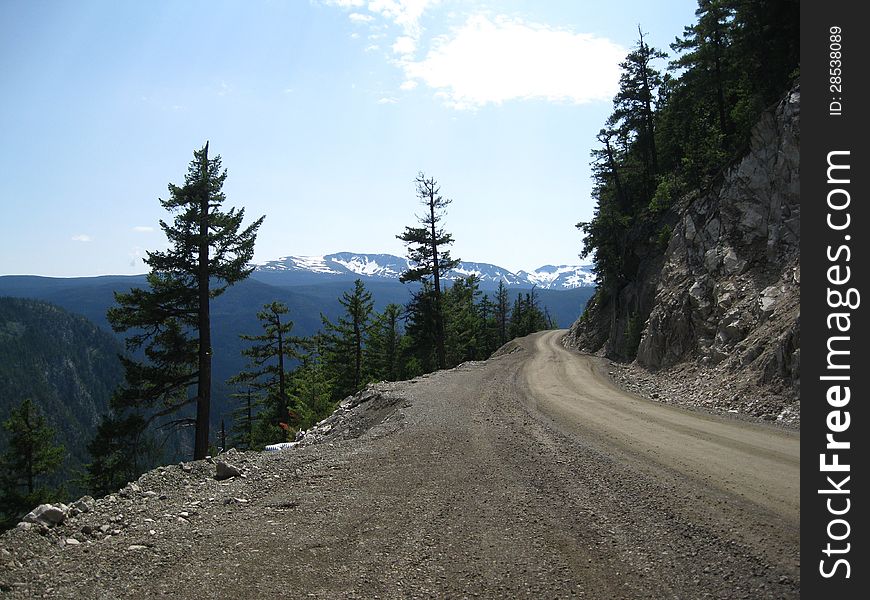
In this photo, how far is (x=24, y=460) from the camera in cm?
3027

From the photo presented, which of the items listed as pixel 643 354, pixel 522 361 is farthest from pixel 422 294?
pixel 643 354

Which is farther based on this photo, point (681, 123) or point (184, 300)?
point (681, 123)

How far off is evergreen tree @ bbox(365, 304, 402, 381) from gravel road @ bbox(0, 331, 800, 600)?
3451 centimetres

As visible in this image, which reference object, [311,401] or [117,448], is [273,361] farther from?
[117,448]

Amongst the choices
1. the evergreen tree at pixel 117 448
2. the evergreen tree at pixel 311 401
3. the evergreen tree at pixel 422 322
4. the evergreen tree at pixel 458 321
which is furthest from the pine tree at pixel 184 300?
the evergreen tree at pixel 458 321

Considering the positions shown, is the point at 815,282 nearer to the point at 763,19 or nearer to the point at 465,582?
the point at 465,582

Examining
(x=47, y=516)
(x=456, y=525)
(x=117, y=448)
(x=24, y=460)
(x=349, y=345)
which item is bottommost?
(x=24, y=460)

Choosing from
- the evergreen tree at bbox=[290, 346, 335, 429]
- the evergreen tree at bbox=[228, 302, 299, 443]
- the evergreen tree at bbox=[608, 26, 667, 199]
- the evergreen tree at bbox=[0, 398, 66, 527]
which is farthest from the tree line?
the evergreen tree at bbox=[0, 398, 66, 527]

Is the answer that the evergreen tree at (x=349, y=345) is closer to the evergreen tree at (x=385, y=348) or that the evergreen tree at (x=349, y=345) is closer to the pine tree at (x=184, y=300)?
the evergreen tree at (x=385, y=348)

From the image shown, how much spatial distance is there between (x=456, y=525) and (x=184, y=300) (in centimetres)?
1554

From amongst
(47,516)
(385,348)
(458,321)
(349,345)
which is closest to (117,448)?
(349,345)

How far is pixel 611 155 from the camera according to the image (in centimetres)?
3878

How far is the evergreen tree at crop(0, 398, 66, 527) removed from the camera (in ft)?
97.0

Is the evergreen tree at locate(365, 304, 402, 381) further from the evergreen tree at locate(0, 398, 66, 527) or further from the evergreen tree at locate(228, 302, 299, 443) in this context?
the evergreen tree at locate(0, 398, 66, 527)
